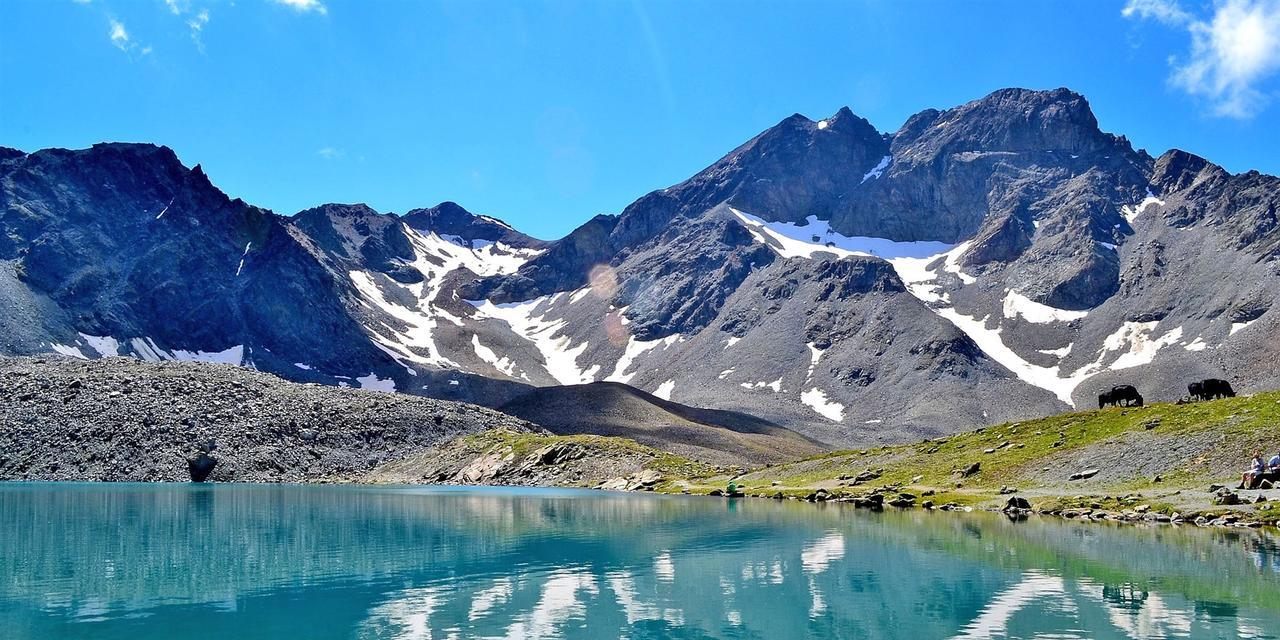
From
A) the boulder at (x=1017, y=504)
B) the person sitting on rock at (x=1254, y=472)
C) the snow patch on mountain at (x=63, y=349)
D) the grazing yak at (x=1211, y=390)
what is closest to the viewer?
the person sitting on rock at (x=1254, y=472)

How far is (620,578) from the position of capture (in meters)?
30.3

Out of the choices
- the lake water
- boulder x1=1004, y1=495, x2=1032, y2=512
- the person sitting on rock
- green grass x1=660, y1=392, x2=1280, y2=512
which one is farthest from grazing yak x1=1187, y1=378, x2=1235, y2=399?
the lake water

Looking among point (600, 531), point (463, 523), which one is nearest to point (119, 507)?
point (463, 523)

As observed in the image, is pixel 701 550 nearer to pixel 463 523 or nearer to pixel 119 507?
pixel 463 523

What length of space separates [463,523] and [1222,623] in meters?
38.1

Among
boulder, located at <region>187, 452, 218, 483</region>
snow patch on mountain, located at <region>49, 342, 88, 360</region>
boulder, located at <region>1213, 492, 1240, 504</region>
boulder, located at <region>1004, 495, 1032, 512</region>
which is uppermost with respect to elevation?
snow patch on mountain, located at <region>49, 342, 88, 360</region>

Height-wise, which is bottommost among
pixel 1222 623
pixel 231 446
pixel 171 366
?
pixel 1222 623

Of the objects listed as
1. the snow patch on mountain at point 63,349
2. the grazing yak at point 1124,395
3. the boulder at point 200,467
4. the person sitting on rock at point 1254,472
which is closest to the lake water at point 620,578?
the person sitting on rock at point 1254,472

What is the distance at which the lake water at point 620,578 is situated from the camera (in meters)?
22.0

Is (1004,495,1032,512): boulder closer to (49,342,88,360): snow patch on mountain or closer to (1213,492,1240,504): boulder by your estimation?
(1213,492,1240,504): boulder

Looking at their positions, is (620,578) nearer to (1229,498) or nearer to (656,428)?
(1229,498)

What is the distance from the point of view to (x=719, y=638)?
21.1 metres

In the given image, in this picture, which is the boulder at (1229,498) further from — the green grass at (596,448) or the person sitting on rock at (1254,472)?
the green grass at (596,448)

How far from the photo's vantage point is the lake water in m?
22.0
